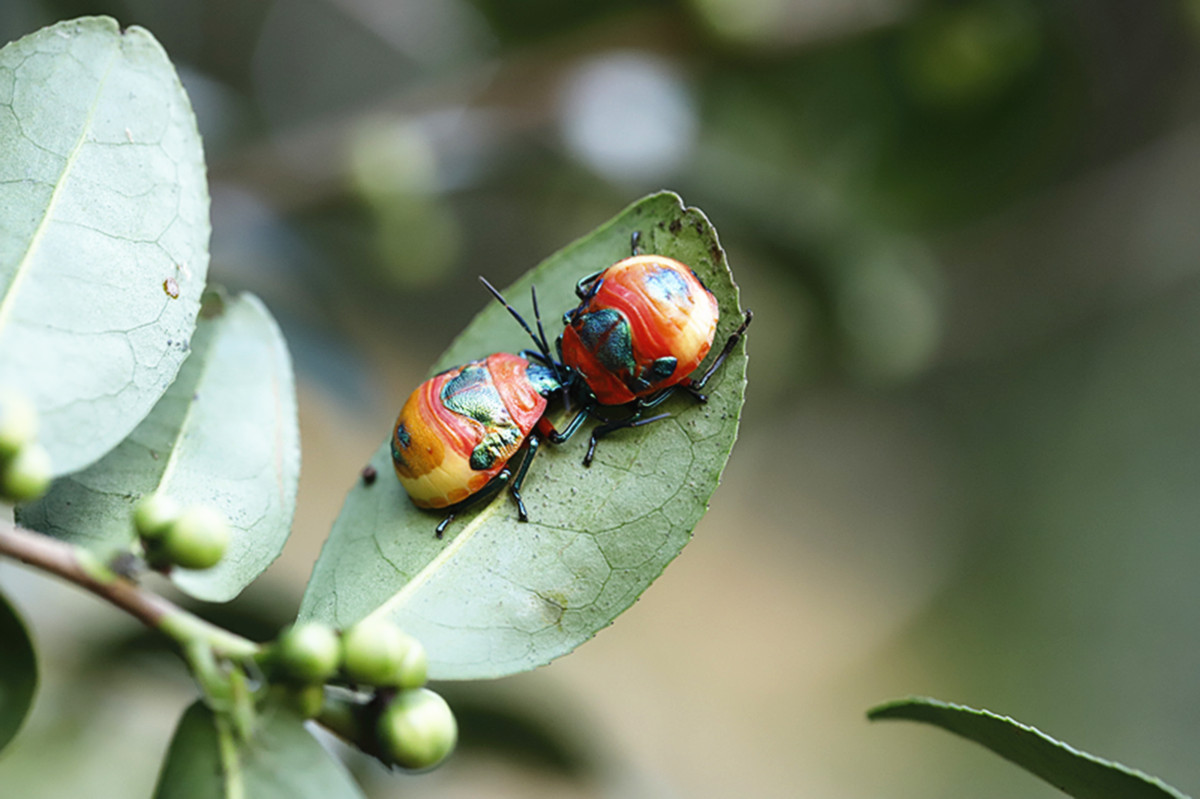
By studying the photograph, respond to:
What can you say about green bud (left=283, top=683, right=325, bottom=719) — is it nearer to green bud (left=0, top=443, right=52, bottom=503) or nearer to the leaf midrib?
green bud (left=0, top=443, right=52, bottom=503)

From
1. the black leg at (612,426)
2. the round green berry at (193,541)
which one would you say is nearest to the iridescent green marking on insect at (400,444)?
the black leg at (612,426)

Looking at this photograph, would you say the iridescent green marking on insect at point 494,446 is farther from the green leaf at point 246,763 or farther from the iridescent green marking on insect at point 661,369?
the green leaf at point 246,763

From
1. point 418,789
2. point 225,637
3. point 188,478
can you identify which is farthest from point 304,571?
point 225,637

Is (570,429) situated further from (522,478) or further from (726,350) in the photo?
(726,350)

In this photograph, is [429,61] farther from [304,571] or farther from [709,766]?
[709,766]

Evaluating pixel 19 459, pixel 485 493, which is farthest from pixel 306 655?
pixel 485 493
